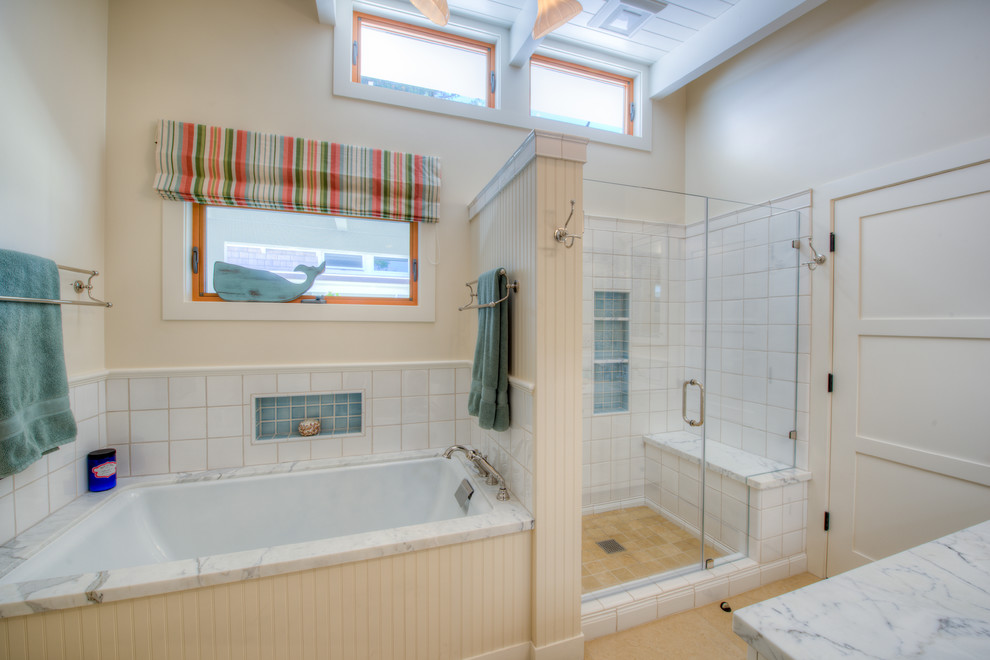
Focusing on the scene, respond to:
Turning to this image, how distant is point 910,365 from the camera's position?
5.65 ft

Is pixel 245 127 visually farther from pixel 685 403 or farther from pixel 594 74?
pixel 685 403

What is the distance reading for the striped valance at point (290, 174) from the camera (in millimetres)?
1850

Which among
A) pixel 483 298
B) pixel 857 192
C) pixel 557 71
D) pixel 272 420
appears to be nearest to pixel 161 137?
pixel 272 420

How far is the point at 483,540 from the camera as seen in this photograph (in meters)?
1.44

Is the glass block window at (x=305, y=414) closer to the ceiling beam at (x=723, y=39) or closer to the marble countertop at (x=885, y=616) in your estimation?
the marble countertop at (x=885, y=616)

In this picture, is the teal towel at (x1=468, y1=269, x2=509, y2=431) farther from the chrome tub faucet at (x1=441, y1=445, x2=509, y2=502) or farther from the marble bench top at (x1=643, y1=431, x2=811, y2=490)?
the marble bench top at (x1=643, y1=431, x2=811, y2=490)

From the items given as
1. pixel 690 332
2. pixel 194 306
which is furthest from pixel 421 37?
pixel 690 332

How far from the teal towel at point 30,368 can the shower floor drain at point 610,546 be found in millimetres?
2365

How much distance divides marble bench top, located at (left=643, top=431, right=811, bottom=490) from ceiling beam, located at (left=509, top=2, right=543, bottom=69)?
93.5 inches

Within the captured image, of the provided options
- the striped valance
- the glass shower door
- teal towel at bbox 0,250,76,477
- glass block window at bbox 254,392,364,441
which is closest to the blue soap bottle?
teal towel at bbox 0,250,76,477

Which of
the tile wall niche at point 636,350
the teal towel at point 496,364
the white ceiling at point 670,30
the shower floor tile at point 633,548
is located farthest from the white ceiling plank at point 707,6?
the shower floor tile at point 633,548

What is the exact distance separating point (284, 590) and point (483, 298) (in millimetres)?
1295

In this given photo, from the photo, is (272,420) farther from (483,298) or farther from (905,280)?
(905,280)

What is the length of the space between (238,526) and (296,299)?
3.64ft
